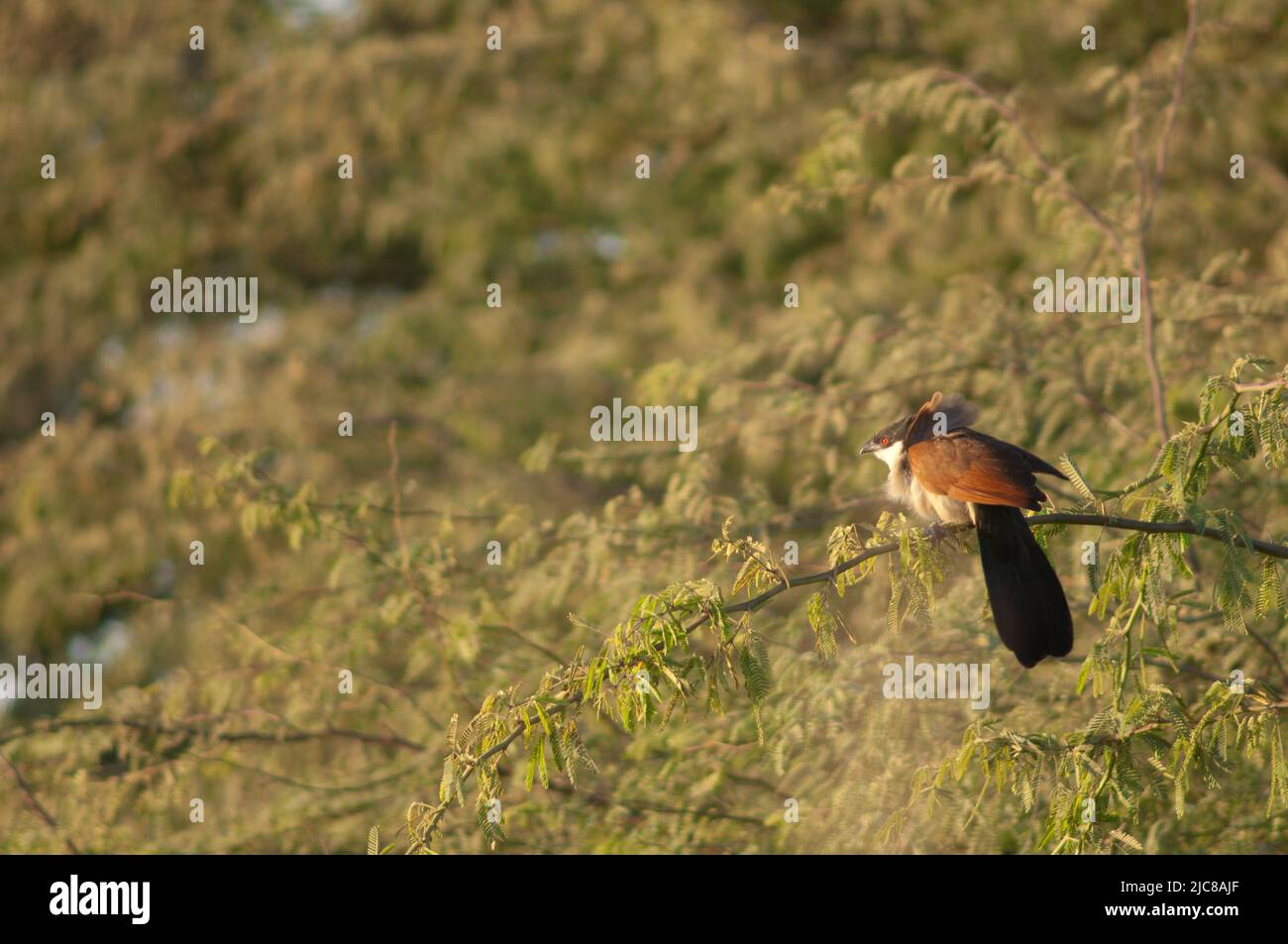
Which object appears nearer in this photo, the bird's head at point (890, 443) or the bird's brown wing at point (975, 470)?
the bird's brown wing at point (975, 470)

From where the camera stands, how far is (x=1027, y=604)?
3.60 metres

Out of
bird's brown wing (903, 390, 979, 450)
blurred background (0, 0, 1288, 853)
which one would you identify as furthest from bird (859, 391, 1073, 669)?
blurred background (0, 0, 1288, 853)

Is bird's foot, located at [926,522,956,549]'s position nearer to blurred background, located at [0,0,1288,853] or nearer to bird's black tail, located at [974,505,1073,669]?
bird's black tail, located at [974,505,1073,669]

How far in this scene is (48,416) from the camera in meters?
9.62

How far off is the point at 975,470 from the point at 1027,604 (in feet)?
1.22

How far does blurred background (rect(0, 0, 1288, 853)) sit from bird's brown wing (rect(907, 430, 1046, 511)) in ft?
1.72

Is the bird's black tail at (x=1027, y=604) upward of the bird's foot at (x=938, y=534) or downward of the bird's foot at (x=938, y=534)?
downward

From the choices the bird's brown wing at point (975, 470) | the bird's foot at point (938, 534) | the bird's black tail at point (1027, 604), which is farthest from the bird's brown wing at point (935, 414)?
the bird's black tail at point (1027, 604)

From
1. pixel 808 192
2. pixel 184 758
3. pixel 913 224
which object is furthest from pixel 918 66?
pixel 184 758

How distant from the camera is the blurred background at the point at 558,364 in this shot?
5.38 m

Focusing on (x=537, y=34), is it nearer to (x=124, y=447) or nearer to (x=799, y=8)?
(x=799, y=8)

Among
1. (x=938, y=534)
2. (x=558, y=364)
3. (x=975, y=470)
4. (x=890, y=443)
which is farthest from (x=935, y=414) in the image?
(x=558, y=364)

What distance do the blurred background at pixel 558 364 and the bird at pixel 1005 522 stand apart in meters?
0.24

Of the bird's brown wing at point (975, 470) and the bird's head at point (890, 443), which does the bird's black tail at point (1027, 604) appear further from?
the bird's head at point (890, 443)
